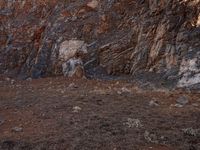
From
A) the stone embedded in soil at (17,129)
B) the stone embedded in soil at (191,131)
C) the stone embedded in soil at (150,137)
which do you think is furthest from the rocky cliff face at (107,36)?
the stone embedded in soil at (17,129)

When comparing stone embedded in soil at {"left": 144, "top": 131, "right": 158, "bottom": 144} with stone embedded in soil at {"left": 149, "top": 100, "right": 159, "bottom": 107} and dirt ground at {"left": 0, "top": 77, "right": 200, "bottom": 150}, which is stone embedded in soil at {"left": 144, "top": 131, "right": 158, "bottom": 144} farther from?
stone embedded in soil at {"left": 149, "top": 100, "right": 159, "bottom": 107}

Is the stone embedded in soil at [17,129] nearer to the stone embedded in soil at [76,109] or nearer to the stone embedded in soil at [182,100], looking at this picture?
the stone embedded in soil at [76,109]

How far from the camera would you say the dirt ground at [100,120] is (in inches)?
321

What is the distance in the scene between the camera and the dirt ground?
321 inches

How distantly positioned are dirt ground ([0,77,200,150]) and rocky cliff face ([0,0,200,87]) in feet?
5.20

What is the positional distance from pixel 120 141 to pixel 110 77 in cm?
732

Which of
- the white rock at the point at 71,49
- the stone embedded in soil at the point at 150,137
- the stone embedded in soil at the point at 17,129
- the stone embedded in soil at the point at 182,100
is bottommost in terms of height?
the stone embedded in soil at the point at 17,129

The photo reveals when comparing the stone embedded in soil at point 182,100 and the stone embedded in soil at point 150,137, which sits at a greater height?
the stone embedded in soil at point 182,100

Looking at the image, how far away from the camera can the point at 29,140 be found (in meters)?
8.51

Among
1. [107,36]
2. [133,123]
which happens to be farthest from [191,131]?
[107,36]

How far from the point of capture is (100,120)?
9469 mm

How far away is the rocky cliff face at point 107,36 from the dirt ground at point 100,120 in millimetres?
1584

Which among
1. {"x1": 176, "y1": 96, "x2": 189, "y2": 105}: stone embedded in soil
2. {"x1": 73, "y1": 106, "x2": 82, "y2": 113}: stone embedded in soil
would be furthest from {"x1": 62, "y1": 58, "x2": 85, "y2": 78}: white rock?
{"x1": 176, "y1": 96, "x2": 189, "y2": 105}: stone embedded in soil

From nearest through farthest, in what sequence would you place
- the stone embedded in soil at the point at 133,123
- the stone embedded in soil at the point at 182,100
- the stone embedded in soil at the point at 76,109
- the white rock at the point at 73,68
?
the stone embedded in soil at the point at 133,123
the stone embedded in soil at the point at 76,109
the stone embedded in soil at the point at 182,100
the white rock at the point at 73,68
